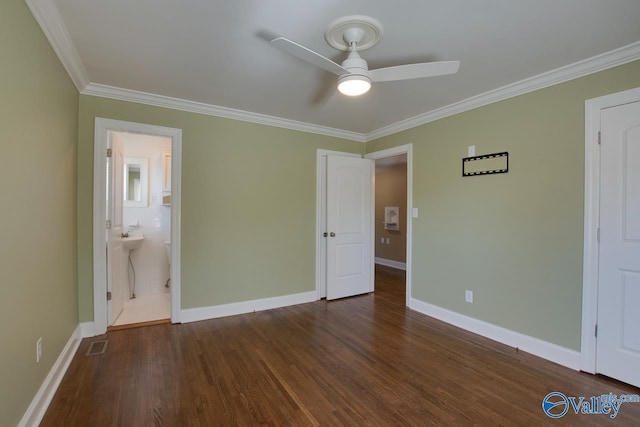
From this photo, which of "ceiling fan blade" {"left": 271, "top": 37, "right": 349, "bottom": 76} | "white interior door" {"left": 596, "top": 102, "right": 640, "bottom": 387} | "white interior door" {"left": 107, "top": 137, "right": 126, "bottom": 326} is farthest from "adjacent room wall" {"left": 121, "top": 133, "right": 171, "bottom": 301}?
"white interior door" {"left": 596, "top": 102, "right": 640, "bottom": 387}

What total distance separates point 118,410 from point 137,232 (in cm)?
288

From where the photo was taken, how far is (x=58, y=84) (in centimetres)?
212

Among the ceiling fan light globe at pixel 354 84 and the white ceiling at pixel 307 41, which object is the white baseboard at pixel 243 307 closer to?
the white ceiling at pixel 307 41

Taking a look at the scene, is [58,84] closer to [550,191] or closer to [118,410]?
[118,410]

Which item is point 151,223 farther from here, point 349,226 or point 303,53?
point 303,53

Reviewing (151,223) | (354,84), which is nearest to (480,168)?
(354,84)

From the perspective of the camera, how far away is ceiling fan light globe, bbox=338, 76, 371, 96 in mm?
1826

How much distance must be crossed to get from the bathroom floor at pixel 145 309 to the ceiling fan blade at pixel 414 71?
334 cm

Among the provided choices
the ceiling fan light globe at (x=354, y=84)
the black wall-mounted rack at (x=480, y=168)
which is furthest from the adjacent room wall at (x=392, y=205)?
the ceiling fan light globe at (x=354, y=84)

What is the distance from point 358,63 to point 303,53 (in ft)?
1.25

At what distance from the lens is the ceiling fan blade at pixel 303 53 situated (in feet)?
5.12

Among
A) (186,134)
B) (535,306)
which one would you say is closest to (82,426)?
(186,134)

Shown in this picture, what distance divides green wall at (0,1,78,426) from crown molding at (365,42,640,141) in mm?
3450

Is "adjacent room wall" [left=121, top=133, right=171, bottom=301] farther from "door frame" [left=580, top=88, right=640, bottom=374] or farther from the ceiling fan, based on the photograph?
"door frame" [left=580, top=88, right=640, bottom=374]
